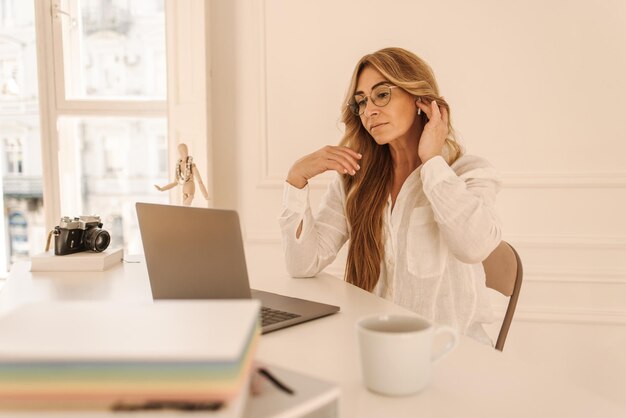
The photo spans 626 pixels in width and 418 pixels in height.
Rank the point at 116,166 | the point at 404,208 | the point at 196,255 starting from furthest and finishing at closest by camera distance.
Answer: the point at 116,166
the point at 404,208
the point at 196,255

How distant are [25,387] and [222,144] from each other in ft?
7.30

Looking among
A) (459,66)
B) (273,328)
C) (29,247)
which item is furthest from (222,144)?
(273,328)

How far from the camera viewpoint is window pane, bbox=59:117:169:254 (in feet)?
9.32

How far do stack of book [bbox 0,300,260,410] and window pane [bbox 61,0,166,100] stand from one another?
2464 millimetres

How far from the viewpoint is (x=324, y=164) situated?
158cm

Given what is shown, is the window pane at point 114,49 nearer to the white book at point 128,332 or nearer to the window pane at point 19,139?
the window pane at point 19,139

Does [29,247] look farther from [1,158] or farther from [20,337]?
[20,337]

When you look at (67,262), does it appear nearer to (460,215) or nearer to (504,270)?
(460,215)

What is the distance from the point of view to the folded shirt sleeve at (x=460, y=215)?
4.57ft

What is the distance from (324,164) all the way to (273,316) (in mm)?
636

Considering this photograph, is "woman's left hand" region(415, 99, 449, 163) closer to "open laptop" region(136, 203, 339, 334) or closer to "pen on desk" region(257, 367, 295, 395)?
"open laptop" region(136, 203, 339, 334)

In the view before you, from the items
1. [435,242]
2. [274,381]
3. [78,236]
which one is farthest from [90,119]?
[274,381]

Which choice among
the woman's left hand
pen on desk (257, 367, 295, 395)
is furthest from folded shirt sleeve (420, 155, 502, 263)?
pen on desk (257, 367, 295, 395)

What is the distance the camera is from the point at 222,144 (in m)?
2.62
